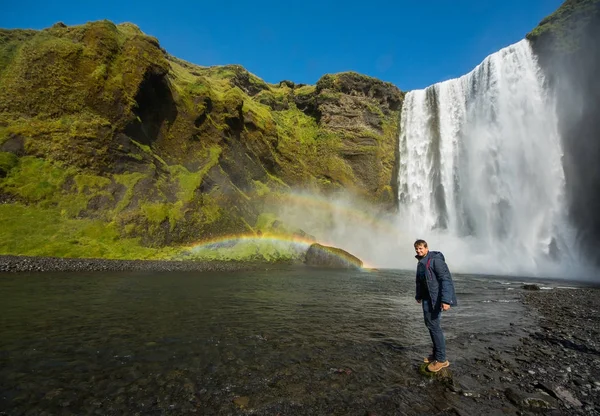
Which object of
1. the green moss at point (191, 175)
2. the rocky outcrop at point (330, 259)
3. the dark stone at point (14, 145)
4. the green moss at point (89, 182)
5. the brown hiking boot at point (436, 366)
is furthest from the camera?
the green moss at point (191, 175)

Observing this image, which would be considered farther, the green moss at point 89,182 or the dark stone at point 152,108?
the dark stone at point 152,108

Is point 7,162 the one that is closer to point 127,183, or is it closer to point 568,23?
point 127,183

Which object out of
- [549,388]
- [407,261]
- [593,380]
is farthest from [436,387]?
[407,261]

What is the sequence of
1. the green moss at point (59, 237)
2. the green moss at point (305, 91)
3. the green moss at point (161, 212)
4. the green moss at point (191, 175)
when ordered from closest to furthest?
1. the green moss at point (59, 237)
2. the green moss at point (161, 212)
3. the green moss at point (191, 175)
4. the green moss at point (305, 91)

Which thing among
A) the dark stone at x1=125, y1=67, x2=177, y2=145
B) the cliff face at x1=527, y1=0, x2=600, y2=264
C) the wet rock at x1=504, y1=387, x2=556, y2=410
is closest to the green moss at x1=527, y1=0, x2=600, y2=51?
the cliff face at x1=527, y1=0, x2=600, y2=264

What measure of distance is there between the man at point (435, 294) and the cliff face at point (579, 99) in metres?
45.9

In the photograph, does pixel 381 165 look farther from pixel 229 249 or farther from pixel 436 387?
pixel 436 387

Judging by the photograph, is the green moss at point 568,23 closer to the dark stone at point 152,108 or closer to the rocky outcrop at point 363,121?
the rocky outcrop at point 363,121

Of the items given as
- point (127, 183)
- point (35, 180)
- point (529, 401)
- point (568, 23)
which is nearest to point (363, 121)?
point (568, 23)

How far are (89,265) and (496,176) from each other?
54.9 meters

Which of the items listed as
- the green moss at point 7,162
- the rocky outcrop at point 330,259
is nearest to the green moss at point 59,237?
the green moss at point 7,162

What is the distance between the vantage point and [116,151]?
44.5 meters

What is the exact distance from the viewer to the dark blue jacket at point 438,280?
6750mm

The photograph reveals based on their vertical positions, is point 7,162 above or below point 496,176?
below
